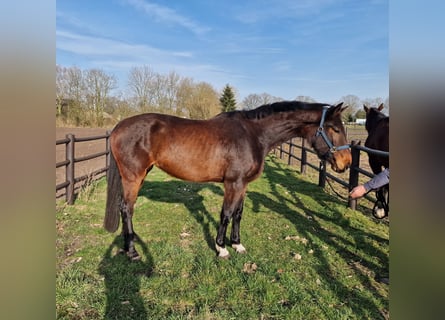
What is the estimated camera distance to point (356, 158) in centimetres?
520

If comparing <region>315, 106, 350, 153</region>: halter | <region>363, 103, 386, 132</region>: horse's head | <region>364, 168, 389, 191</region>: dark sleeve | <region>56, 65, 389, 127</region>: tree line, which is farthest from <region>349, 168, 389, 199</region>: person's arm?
<region>56, 65, 389, 127</region>: tree line

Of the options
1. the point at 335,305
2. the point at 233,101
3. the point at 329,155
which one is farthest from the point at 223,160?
the point at 233,101

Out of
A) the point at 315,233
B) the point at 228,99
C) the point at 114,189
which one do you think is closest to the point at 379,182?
the point at 315,233

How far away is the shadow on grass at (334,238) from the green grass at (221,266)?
1cm

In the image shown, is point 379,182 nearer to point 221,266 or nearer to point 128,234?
point 221,266

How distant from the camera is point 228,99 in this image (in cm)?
3241

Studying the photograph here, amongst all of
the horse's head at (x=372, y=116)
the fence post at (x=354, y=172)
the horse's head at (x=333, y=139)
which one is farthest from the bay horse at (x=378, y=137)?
the horse's head at (x=333, y=139)

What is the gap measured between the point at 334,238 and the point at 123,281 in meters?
2.68

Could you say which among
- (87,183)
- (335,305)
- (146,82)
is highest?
(146,82)

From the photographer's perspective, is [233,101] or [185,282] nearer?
[185,282]

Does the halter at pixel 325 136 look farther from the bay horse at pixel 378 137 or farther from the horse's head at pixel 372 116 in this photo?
the horse's head at pixel 372 116

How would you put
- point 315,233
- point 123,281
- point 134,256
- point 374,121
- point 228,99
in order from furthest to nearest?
point 228,99, point 374,121, point 315,233, point 134,256, point 123,281
